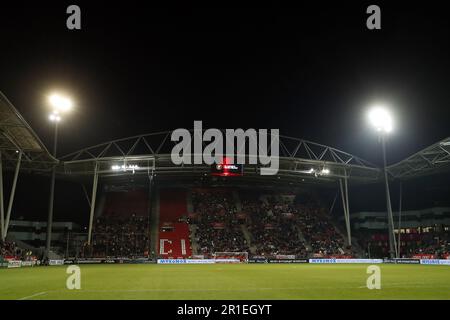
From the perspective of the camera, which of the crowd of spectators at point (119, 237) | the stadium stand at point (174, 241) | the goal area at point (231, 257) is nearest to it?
the goal area at point (231, 257)

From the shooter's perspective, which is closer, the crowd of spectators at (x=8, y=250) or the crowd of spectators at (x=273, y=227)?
the crowd of spectators at (x=8, y=250)

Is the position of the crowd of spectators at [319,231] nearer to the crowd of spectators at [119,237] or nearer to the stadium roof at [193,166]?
the stadium roof at [193,166]

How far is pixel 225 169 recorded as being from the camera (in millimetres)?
51094

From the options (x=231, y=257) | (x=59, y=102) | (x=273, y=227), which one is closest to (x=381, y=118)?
(x=231, y=257)

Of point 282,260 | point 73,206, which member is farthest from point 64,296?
point 73,206

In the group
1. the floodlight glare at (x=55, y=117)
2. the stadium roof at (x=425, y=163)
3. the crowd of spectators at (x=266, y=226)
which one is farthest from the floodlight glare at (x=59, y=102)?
the stadium roof at (x=425, y=163)

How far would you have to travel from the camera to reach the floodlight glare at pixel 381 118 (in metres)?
42.2

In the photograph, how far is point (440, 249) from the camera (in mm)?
50594

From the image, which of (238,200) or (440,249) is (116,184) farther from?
(440,249)

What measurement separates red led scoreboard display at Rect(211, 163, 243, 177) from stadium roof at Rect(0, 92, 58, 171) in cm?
1849

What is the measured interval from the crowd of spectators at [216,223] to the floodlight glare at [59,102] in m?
28.9

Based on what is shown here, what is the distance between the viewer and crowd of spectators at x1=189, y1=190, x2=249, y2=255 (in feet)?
193

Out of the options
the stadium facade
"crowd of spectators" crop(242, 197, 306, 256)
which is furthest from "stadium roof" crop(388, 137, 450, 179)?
"crowd of spectators" crop(242, 197, 306, 256)

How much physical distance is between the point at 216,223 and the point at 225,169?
51.6 ft
